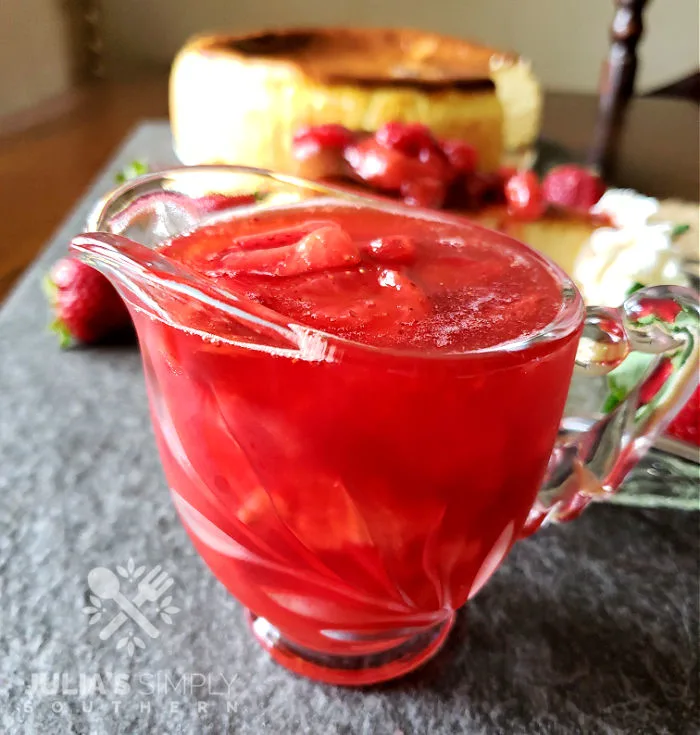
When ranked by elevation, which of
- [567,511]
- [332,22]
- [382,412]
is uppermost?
[382,412]

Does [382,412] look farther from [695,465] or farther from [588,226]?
[588,226]

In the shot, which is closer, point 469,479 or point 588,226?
point 469,479

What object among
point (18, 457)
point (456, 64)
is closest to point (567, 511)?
point (18, 457)

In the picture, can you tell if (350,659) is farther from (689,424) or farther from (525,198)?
(525,198)

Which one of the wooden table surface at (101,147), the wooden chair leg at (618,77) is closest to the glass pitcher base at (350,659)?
the wooden table surface at (101,147)

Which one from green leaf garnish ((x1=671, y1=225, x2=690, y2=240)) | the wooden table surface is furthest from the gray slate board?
the wooden table surface
